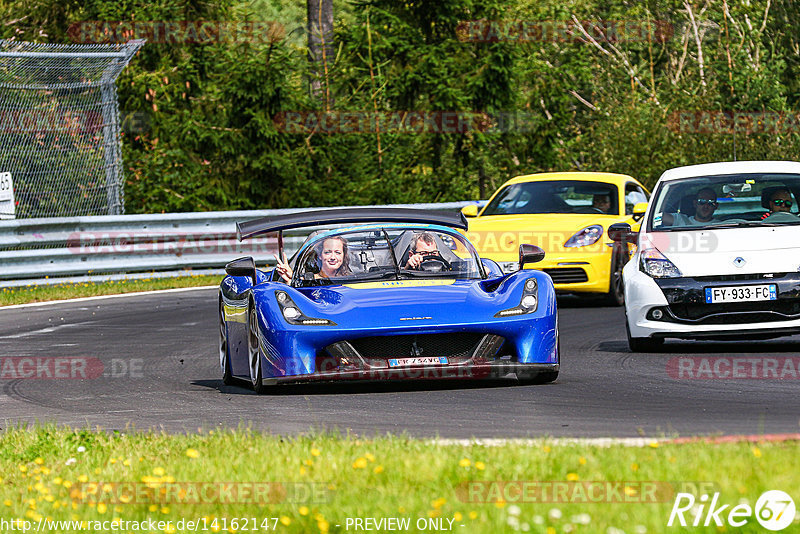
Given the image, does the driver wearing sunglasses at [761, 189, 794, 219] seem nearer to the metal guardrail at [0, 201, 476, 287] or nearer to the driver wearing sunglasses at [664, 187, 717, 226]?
the driver wearing sunglasses at [664, 187, 717, 226]

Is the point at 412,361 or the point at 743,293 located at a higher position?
the point at 412,361

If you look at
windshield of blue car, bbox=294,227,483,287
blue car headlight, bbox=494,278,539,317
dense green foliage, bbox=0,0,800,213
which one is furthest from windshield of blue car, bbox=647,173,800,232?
dense green foliage, bbox=0,0,800,213

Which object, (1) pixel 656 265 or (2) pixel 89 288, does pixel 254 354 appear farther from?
(2) pixel 89 288

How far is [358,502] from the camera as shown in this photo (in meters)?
5.53

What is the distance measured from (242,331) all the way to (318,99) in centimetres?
1720

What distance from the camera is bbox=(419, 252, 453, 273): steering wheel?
10188mm

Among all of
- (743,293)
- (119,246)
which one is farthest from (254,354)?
(119,246)

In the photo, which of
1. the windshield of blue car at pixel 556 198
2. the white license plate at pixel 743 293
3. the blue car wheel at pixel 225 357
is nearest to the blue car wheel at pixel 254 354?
the blue car wheel at pixel 225 357

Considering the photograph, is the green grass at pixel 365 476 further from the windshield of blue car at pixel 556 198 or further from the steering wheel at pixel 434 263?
the windshield of blue car at pixel 556 198

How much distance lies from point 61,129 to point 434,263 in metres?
11.6

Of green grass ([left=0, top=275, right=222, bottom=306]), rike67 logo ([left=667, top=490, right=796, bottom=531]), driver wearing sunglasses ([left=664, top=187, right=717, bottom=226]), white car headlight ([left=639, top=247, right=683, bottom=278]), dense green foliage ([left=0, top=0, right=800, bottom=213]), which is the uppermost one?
rike67 logo ([left=667, top=490, right=796, bottom=531])

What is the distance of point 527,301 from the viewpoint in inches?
371

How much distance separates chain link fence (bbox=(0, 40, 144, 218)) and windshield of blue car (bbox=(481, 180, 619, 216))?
6338 millimetres

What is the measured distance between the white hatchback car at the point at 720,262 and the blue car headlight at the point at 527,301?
211 cm
